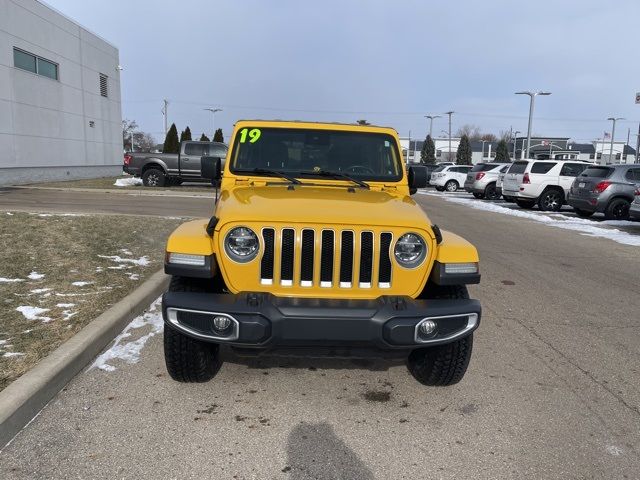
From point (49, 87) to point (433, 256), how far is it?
23.4 metres

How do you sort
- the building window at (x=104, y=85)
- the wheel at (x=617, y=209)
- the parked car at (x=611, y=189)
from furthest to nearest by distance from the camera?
the building window at (x=104, y=85) → the wheel at (x=617, y=209) → the parked car at (x=611, y=189)

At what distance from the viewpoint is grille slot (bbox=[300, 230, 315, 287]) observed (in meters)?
3.14

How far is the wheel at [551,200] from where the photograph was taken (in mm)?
17969

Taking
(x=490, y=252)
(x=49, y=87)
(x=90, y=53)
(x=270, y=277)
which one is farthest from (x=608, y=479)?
(x=90, y=53)

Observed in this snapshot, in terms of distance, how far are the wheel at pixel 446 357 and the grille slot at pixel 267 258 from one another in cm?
106

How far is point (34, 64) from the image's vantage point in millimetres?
21125

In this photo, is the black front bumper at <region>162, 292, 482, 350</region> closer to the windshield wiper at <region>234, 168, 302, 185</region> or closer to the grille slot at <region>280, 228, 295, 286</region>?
the grille slot at <region>280, 228, 295, 286</region>

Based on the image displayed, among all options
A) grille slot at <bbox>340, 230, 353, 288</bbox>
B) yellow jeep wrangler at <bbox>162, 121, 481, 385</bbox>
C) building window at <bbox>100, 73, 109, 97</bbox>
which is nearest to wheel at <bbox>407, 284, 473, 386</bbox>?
yellow jeep wrangler at <bbox>162, 121, 481, 385</bbox>

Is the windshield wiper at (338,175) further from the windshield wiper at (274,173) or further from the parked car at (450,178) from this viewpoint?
the parked car at (450,178)

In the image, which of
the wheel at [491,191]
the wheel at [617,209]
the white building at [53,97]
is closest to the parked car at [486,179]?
the wheel at [491,191]

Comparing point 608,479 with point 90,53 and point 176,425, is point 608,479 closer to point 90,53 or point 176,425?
point 176,425

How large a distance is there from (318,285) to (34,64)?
2264 centimetres

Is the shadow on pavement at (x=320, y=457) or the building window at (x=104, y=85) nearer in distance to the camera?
the shadow on pavement at (x=320, y=457)

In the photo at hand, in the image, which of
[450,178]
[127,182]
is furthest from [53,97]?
[450,178]
